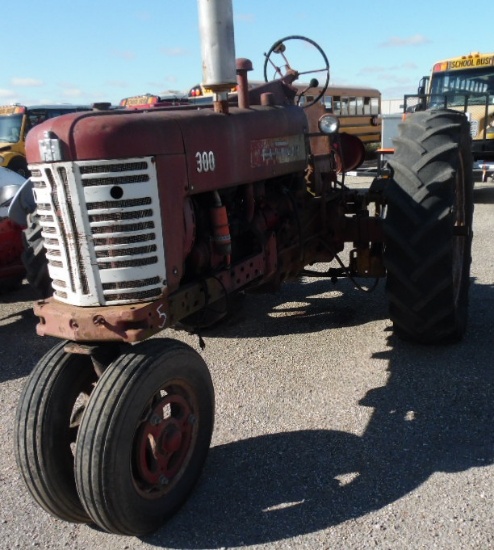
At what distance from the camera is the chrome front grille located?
2.42 metres

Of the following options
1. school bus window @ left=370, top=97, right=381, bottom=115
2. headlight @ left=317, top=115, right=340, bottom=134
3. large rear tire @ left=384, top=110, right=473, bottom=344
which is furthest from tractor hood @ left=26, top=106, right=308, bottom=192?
school bus window @ left=370, top=97, right=381, bottom=115

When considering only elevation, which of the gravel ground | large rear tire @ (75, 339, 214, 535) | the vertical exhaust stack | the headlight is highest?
the vertical exhaust stack

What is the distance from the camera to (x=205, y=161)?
2855 millimetres

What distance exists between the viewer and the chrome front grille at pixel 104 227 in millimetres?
2420

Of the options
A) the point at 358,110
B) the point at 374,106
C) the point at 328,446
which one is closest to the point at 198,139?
the point at 328,446

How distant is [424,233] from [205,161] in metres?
1.63

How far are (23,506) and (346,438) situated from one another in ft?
5.38

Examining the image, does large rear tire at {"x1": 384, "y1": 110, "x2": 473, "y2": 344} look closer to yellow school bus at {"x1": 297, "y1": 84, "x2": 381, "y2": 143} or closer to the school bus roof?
the school bus roof

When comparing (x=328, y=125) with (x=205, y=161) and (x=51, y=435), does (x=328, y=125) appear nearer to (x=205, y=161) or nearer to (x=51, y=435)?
(x=205, y=161)

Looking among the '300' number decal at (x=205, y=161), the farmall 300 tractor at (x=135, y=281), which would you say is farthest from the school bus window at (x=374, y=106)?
the '300' number decal at (x=205, y=161)

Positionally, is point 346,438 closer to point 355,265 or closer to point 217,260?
point 217,260

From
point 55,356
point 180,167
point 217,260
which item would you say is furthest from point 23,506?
point 180,167

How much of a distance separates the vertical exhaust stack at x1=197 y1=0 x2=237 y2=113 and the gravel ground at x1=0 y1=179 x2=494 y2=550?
1869mm

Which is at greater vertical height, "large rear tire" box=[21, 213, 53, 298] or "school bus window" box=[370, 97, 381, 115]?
"school bus window" box=[370, 97, 381, 115]
